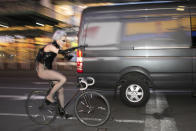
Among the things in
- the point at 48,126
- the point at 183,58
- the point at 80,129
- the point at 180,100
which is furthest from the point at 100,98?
the point at 180,100

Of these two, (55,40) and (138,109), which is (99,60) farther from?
(55,40)

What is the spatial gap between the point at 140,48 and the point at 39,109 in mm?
2761

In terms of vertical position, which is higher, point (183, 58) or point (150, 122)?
point (183, 58)

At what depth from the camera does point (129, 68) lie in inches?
229

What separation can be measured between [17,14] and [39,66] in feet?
38.4

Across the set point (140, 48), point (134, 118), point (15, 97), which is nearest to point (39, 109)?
point (134, 118)

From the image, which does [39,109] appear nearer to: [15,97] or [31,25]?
[15,97]

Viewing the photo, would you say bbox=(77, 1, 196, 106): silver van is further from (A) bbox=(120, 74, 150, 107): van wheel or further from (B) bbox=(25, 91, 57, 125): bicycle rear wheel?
(B) bbox=(25, 91, 57, 125): bicycle rear wheel

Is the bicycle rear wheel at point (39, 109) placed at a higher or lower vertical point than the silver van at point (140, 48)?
lower

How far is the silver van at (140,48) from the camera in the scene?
221 inches

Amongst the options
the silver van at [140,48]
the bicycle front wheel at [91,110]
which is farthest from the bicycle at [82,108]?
the silver van at [140,48]

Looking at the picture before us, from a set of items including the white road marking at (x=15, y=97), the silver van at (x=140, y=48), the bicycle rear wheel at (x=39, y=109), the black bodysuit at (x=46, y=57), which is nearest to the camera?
the black bodysuit at (x=46, y=57)

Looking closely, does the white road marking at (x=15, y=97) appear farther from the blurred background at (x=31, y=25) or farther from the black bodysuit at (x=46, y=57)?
the blurred background at (x=31, y=25)

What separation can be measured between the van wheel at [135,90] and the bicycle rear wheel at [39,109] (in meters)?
2.08
